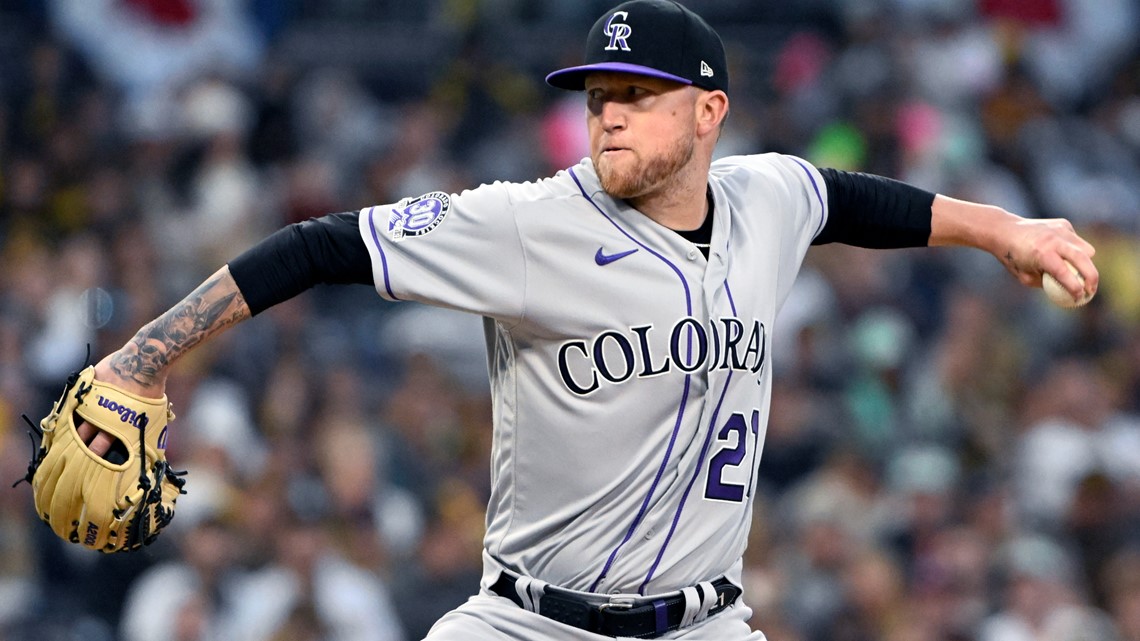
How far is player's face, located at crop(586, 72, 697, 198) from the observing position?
3629 millimetres

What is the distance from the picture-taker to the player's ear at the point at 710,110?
3.75 m

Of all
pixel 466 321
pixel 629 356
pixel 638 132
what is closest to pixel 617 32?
pixel 638 132

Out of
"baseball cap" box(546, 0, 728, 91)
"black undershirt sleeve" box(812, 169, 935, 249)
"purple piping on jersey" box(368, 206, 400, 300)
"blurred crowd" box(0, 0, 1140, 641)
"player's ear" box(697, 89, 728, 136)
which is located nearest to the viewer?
"purple piping on jersey" box(368, 206, 400, 300)

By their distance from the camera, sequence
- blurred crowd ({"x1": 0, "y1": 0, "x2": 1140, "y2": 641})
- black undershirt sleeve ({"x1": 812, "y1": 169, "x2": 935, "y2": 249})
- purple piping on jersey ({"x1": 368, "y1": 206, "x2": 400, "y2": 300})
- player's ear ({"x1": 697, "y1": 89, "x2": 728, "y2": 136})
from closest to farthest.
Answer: purple piping on jersey ({"x1": 368, "y1": 206, "x2": 400, "y2": 300})
player's ear ({"x1": 697, "y1": 89, "x2": 728, "y2": 136})
black undershirt sleeve ({"x1": 812, "y1": 169, "x2": 935, "y2": 249})
blurred crowd ({"x1": 0, "y1": 0, "x2": 1140, "y2": 641})

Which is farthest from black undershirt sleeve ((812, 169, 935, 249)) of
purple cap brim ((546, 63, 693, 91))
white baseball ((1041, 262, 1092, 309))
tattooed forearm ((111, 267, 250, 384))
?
tattooed forearm ((111, 267, 250, 384))

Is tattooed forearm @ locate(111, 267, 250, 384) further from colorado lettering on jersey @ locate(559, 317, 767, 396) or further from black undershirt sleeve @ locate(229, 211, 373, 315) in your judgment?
colorado lettering on jersey @ locate(559, 317, 767, 396)

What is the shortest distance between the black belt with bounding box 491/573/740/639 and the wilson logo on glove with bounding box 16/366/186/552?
0.86m

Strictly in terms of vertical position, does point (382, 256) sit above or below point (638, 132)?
below

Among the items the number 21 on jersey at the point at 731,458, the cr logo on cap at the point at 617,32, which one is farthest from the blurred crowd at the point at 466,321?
the cr logo on cap at the point at 617,32

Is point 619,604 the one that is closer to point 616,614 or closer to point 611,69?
point 616,614

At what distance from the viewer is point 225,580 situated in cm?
698

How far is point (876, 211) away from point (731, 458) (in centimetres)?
84

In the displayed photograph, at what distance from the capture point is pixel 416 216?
11.7 feet

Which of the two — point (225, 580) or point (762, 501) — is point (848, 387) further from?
point (225, 580)
